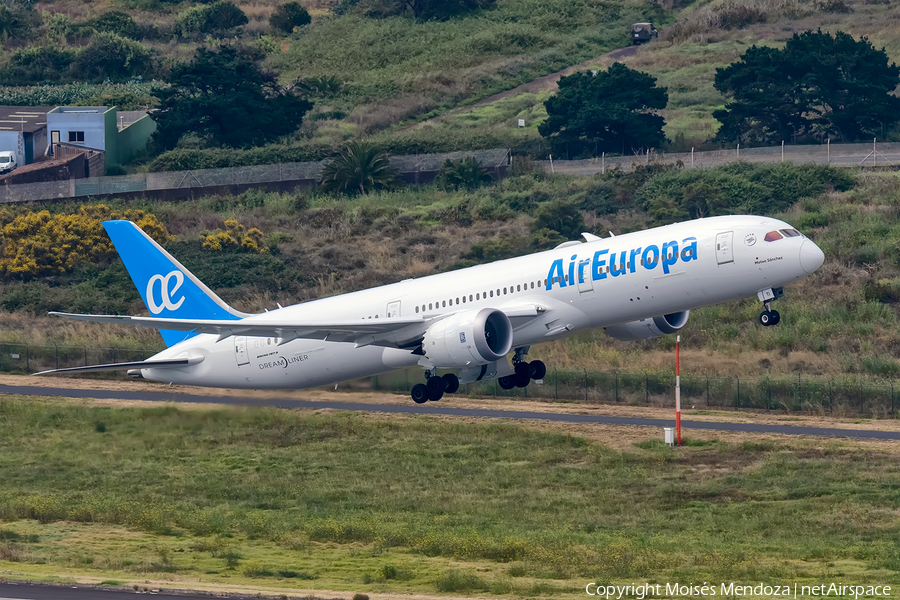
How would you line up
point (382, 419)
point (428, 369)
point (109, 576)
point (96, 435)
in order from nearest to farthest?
point (109, 576)
point (428, 369)
point (96, 435)
point (382, 419)

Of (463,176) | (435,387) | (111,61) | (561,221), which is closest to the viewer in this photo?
(435,387)

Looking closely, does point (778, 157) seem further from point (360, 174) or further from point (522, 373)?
point (522, 373)

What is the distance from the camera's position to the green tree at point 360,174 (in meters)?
117

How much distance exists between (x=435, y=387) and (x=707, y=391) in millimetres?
28317

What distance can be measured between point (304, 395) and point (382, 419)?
12.9 meters

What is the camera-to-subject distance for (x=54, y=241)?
10681cm

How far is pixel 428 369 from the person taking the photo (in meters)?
54.1

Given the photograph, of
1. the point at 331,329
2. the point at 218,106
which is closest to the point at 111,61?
the point at 218,106

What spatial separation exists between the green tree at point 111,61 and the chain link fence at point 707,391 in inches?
3675

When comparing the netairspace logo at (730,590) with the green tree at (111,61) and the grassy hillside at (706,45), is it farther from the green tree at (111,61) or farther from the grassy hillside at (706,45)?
the green tree at (111,61)

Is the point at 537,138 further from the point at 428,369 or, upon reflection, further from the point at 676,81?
the point at 428,369

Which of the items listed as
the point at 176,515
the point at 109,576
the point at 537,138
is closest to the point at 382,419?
the point at 176,515

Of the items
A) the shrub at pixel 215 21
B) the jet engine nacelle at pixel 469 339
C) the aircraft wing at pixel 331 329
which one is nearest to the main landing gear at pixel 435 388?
the aircraft wing at pixel 331 329

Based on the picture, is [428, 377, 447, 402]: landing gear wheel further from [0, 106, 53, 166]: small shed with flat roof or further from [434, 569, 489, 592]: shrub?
[0, 106, 53, 166]: small shed with flat roof
